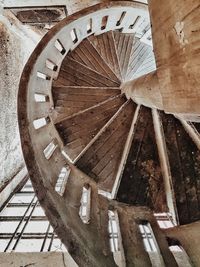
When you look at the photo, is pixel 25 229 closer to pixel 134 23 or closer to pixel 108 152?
pixel 108 152

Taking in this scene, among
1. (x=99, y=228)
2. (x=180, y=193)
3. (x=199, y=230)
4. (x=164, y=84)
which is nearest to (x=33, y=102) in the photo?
(x=99, y=228)

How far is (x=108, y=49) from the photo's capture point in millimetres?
4570

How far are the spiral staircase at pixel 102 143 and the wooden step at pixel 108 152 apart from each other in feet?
0.05

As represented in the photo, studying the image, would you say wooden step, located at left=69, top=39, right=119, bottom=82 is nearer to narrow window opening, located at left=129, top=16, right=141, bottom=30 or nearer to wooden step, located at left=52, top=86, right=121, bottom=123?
wooden step, located at left=52, top=86, right=121, bottom=123

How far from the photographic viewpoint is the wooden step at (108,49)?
4.47m

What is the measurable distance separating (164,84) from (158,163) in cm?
245

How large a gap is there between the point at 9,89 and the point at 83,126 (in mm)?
1275

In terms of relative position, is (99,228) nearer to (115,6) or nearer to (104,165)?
(104,165)

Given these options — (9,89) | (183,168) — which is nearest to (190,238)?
(183,168)

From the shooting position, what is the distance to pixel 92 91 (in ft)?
13.9

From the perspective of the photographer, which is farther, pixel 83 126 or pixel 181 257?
pixel 83 126

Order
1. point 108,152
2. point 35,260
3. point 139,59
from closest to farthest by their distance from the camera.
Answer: point 35,260, point 108,152, point 139,59

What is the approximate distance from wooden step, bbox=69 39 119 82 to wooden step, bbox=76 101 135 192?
1.03 meters

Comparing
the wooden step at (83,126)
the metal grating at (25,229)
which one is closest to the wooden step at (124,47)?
the wooden step at (83,126)
